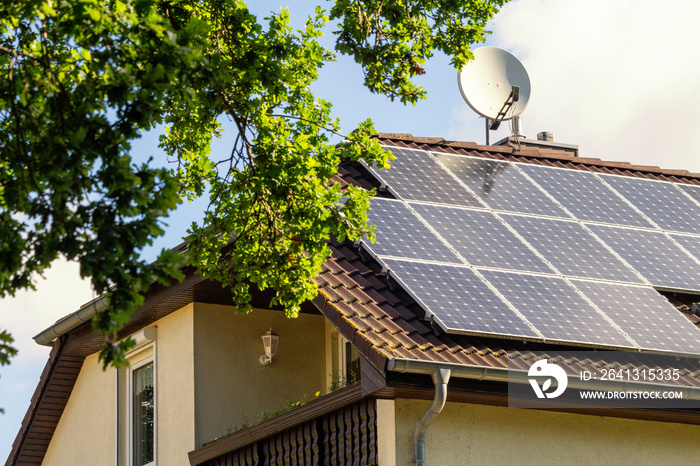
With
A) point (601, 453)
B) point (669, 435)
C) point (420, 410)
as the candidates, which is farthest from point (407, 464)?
point (669, 435)

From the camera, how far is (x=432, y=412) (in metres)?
10.2

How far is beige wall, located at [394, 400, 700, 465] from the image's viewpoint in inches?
415

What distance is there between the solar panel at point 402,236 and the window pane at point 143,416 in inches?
171

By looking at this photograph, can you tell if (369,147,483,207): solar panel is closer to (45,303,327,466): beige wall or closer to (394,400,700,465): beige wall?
(45,303,327,466): beige wall

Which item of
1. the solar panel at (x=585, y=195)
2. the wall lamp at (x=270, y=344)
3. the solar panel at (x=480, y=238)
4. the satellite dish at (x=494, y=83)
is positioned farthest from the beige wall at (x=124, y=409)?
the satellite dish at (x=494, y=83)

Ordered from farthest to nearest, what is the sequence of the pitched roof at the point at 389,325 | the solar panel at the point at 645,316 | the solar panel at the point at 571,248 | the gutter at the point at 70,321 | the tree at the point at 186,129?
the gutter at the point at 70,321
the solar panel at the point at 571,248
the solar panel at the point at 645,316
the pitched roof at the point at 389,325
the tree at the point at 186,129

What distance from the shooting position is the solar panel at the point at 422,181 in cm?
1321

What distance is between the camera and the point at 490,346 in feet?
36.2

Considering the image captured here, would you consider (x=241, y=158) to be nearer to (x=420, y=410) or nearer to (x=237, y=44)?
(x=237, y=44)

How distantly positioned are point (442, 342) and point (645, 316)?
2.36 meters

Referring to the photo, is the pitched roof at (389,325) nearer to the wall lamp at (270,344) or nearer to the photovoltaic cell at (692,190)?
the wall lamp at (270,344)

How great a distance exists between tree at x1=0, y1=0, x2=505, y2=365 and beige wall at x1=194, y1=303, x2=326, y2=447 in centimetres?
222

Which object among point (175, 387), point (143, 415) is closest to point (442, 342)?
point (175, 387)

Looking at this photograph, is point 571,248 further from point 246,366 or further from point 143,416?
point 143,416
